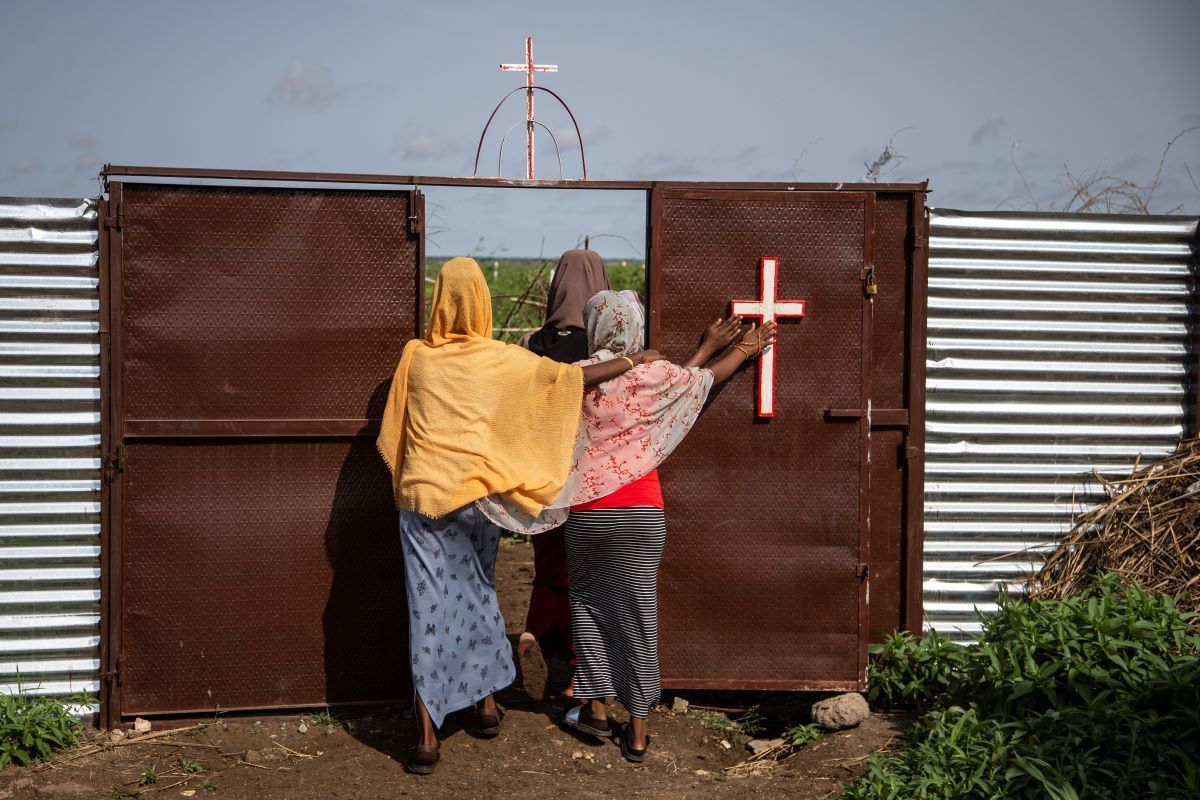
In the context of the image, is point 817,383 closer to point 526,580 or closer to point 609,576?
point 609,576

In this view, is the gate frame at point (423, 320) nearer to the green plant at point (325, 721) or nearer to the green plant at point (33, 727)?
the green plant at point (33, 727)

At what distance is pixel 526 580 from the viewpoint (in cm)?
774

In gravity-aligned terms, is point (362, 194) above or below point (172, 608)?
above

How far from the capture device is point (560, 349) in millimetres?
5070

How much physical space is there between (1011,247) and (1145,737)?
2530 millimetres

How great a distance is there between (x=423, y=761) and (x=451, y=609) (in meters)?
0.63

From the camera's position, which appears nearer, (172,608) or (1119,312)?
(172,608)

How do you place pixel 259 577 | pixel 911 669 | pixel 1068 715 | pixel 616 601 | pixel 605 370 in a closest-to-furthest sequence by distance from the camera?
1. pixel 1068 715
2. pixel 605 370
3. pixel 616 601
4. pixel 259 577
5. pixel 911 669

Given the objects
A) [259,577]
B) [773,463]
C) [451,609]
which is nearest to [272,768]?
[259,577]

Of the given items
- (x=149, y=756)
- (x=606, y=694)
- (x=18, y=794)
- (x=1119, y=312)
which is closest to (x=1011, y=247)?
(x=1119, y=312)

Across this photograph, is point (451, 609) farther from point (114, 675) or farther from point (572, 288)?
point (572, 288)

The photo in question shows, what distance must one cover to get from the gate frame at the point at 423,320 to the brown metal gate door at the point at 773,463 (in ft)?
0.27

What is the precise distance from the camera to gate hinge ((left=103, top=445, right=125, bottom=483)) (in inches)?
182

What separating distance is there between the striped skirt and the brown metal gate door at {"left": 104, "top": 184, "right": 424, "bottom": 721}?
3.01ft
